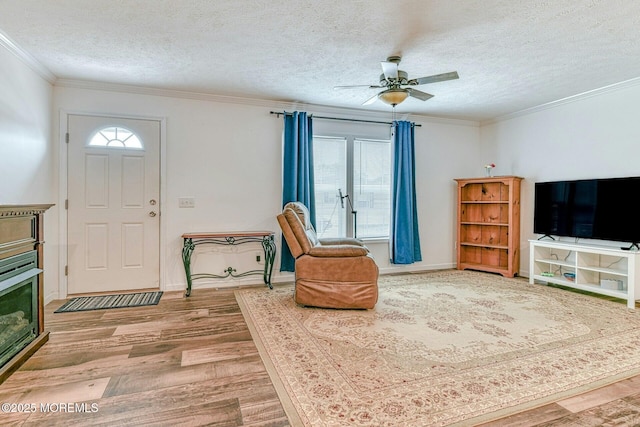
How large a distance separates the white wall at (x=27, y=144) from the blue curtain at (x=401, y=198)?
4.24m

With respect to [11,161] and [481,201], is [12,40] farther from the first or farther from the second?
[481,201]

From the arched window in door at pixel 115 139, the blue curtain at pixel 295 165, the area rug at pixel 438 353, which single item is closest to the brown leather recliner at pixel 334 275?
the area rug at pixel 438 353

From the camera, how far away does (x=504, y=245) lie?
16.3ft

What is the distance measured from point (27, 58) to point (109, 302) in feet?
8.05

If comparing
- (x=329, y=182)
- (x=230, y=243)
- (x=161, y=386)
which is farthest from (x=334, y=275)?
(x=329, y=182)

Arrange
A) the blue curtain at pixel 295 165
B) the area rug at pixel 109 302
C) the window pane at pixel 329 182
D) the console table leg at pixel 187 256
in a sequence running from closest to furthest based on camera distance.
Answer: the area rug at pixel 109 302
the console table leg at pixel 187 256
the blue curtain at pixel 295 165
the window pane at pixel 329 182

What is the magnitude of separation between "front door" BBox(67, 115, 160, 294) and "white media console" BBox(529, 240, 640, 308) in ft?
15.9

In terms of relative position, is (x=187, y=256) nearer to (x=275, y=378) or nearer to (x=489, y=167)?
(x=275, y=378)

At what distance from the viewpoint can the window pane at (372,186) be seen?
5.05 m

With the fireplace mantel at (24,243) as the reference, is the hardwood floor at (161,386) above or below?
below

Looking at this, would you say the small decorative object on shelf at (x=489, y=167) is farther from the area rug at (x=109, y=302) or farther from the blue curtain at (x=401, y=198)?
the area rug at (x=109, y=302)

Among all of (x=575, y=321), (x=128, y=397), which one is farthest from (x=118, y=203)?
(x=575, y=321)

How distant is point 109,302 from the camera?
360 centimetres

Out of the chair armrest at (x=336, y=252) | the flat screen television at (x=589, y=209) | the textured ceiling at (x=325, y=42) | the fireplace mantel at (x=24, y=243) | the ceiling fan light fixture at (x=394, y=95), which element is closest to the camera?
the fireplace mantel at (x=24, y=243)
